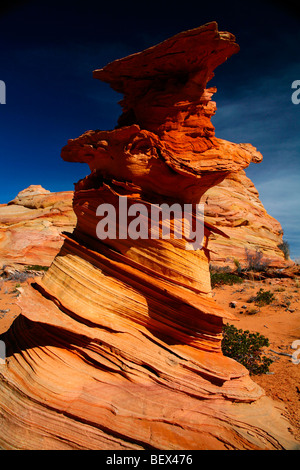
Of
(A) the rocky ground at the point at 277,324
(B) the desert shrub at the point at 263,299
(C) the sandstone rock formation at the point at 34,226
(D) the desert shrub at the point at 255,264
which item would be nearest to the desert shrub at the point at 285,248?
(D) the desert shrub at the point at 255,264

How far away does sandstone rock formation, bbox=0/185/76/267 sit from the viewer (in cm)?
1616

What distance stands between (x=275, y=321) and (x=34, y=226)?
→ 665 inches

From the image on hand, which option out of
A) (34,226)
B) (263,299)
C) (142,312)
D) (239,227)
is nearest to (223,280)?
(263,299)

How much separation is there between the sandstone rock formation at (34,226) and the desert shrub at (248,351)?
13450mm

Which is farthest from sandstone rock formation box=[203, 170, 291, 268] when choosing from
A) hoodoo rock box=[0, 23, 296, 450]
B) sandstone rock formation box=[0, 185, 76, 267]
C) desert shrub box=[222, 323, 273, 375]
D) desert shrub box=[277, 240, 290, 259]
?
hoodoo rock box=[0, 23, 296, 450]

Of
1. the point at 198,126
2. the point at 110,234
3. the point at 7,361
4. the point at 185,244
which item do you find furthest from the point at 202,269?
the point at 7,361

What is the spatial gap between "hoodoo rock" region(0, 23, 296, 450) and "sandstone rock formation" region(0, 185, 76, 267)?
13093 mm

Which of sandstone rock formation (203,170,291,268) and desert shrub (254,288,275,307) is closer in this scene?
desert shrub (254,288,275,307)

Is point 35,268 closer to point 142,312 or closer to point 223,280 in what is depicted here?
point 223,280

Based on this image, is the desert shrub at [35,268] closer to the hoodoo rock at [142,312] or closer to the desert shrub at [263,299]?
the hoodoo rock at [142,312]

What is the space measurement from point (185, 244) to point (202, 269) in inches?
23.0

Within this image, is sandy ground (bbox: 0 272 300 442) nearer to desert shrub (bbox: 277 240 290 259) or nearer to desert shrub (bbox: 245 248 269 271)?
desert shrub (bbox: 245 248 269 271)

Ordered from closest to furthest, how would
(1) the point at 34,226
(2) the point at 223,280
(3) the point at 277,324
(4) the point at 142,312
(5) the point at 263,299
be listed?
1. (4) the point at 142,312
2. (3) the point at 277,324
3. (5) the point at 263,299
4. (2) the point at 223,280
5. (1) the point at 34,226

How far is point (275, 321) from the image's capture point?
7766 mm
